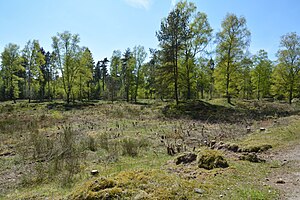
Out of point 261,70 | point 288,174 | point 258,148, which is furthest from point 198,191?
point 261,70

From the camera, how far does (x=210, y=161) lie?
6.59m

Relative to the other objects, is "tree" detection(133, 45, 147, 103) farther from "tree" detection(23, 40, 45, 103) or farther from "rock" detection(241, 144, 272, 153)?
"rock" detection(241, 144, 272, 153)

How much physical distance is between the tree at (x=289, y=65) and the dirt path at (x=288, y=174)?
1190 inches

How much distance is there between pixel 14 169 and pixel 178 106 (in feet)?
64.6

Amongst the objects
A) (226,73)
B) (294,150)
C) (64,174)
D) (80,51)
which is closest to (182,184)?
(64,174)

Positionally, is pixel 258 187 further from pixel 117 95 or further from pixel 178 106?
pixel 117 95

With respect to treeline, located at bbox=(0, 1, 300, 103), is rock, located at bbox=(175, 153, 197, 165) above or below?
below

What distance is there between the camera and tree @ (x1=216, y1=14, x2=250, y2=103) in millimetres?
28547

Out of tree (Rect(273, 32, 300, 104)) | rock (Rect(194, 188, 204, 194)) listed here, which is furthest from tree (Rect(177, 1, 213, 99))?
rock (Rect(194, 188, 204, 194))

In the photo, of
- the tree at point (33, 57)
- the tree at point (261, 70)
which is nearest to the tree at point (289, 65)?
the tree at point (261, 70)

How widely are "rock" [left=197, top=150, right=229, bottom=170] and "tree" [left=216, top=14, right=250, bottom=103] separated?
2446 centimetres

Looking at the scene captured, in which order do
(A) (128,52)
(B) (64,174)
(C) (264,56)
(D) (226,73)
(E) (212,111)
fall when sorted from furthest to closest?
(A) (128,52), (C) (264,56), (D) (226,73), (E) (212,111), (B) (64,174)

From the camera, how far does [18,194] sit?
5660mm

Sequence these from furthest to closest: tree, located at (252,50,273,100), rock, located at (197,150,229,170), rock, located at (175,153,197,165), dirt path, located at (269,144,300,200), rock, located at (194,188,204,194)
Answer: tree, located at (252,50,273,100) < rock, located at (175,153,197,165) < rock, located at (197,150,229,170) < dirt path, located at (269,144,300,200) < rock, located at (194,188,204,194)
